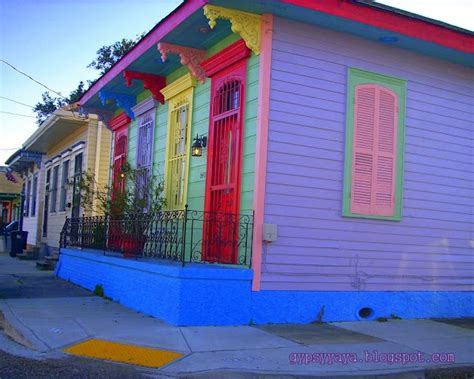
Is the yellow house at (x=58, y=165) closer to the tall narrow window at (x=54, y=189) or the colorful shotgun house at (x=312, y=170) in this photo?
the tall narrow window at (x=54, y=189)

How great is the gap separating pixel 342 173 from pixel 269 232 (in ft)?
5.26

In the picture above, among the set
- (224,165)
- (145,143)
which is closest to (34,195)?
(145,143)

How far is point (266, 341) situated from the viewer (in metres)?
6.73

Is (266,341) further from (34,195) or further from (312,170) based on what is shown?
(34,195)

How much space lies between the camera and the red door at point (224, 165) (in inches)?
321

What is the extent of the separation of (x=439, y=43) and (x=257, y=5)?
3038 millimetres

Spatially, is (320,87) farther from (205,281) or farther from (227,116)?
(205,281)

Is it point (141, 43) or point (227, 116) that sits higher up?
point (141, 43)

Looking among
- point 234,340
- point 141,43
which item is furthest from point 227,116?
point 234,340

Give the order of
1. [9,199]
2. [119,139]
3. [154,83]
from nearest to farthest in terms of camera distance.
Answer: [154,83]
[119,139]
[9,199]

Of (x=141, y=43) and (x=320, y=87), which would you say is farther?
(x=141, y=43)

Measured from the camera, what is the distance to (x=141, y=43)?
9.88m

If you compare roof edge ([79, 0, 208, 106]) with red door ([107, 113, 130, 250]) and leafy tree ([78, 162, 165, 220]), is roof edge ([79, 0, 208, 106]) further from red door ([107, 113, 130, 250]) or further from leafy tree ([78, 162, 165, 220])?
leafy tree ([78, 162, 165, 220])

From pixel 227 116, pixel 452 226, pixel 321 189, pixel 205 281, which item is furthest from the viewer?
pixel 452 226
